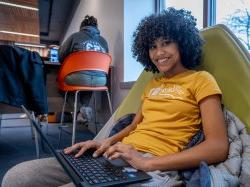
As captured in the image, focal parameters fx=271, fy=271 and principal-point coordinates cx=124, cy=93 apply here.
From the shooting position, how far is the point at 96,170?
2.25ft

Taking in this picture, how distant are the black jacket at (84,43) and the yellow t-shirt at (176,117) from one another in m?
1.63

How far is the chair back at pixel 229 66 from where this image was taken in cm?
85

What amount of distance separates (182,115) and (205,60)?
0.28 metres

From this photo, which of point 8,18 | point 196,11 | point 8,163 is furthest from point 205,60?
point 8,18

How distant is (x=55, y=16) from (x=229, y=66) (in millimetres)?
6388

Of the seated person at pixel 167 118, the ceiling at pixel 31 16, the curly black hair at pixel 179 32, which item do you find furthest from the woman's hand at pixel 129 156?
the ceiling at pixel 31 16

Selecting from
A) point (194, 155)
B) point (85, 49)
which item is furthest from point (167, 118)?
point (85, 49)

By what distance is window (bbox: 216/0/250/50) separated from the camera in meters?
1.67

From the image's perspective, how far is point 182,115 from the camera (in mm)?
879

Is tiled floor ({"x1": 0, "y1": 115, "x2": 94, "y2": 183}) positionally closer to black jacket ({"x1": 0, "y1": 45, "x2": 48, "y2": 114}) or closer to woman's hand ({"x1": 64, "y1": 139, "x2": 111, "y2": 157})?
black jacket ({"x1": 0, "y1": 45, "x2": 48, "y2": 114})

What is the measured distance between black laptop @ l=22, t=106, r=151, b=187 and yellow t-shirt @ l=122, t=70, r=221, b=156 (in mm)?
157

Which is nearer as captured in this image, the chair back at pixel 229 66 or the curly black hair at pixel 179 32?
the chair back at pixel 229 66

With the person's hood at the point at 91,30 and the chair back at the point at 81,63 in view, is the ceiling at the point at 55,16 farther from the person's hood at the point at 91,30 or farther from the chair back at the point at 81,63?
the chair back at the point at 81,63

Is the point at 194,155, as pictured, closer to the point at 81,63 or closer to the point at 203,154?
the point at 203,154
